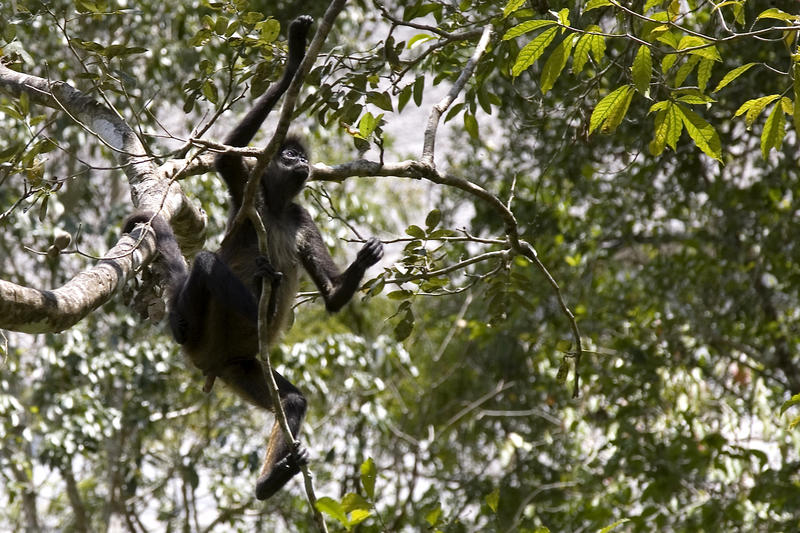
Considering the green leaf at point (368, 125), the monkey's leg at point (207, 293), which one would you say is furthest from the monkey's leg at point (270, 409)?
the green leaf at point (368, 125)

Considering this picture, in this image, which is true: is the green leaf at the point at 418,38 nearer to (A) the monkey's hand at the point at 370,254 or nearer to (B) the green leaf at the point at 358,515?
(A) the monkey's hand at the point at 370,254

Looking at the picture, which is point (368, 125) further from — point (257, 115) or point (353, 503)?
point (353, 503)

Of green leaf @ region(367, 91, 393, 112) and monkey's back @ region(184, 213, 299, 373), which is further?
monkey's back @ region(184, 213, 299, 373)

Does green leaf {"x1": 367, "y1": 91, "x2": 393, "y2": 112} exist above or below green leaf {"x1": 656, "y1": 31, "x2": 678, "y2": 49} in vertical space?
above

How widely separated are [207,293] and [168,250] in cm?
45

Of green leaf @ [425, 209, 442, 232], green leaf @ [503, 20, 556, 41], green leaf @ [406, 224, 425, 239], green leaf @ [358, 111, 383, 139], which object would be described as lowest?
green leaf @ [503, 20, 556, 41]

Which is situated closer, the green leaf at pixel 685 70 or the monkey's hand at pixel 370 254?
the green leaf at pixel 685 70

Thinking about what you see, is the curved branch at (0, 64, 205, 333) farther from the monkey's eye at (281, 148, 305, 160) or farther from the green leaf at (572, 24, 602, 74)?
the green leaf at (572, 24, 602, 74)

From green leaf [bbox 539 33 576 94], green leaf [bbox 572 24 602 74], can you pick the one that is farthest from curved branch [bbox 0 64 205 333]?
green leaf [bbox 572 24 602 74]

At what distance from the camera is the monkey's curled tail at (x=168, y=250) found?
375 centimetres

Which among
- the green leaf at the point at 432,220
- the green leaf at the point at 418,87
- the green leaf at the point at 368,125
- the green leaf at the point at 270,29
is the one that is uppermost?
the green leaf at the point at 270,29

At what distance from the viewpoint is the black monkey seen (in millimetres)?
4395

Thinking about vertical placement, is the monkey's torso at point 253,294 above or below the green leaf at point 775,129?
above

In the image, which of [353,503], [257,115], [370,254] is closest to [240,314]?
[370,254]
